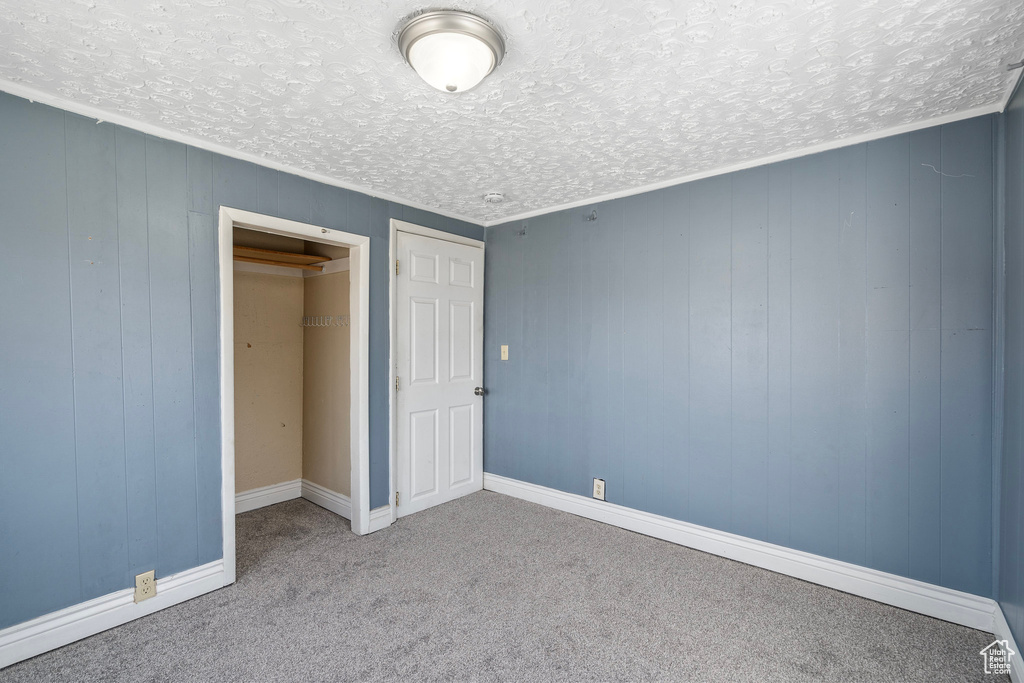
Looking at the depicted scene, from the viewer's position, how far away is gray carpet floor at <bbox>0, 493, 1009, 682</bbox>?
1.96 m

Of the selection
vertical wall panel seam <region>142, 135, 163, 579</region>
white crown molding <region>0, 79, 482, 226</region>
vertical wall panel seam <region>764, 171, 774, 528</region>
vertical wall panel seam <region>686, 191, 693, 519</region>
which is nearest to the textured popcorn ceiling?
white crown molding <region>0, 79, 482, 226</region>

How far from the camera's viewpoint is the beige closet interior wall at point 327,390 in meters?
3.71

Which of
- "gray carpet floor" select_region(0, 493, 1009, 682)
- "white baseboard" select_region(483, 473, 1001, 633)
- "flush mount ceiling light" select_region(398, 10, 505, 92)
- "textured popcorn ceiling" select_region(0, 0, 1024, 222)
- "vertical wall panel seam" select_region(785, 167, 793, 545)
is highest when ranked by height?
"textured popcorn ceiling" select_region(0, 0, 1024, 222)

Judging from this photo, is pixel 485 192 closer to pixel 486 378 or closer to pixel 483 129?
pixel 483 129

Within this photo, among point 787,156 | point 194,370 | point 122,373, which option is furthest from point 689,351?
point 122,373

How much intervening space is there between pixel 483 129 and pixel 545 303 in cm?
172

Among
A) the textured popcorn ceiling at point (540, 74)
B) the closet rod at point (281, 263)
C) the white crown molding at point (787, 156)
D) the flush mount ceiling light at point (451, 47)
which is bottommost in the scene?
the closet rod at point (281, 263)

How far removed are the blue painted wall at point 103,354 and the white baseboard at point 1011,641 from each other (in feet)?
12.0

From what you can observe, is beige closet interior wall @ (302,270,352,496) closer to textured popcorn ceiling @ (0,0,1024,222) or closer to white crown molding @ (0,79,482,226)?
white crown molding @ (0,79,482,226)

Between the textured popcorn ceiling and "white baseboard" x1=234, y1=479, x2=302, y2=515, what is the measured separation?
2587mm

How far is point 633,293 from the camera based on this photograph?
3357 millimetres

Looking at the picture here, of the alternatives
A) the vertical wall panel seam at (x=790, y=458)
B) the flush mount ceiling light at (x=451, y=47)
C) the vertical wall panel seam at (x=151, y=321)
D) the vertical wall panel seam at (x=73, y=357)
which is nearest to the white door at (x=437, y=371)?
the vertical wall panel seam at (x=151, y=321)

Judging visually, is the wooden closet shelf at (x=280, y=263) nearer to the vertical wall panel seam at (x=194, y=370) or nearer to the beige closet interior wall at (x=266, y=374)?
the beige closet interior wall at (x=266, y=374)

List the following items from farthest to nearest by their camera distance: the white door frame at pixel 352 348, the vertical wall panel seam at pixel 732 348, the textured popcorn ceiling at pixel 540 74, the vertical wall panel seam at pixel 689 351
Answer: the vertical wall panel seam at pixel 689 351 < the vertical wall panel seam at pixel 732 348 < the white door frame at pixel 352 348 < the textured popcorn ceiling at pixel 540 74
